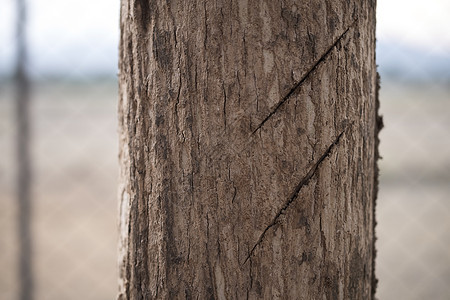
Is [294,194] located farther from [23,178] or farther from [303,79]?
[23,178]

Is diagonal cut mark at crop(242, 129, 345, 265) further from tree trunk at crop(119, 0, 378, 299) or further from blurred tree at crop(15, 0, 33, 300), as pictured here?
blurred tree at crop(15, 0, 33, 300)

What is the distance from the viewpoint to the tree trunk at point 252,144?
738 millimetres

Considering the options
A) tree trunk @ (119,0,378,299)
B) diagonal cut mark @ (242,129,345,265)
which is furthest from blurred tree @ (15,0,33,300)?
diagonal cut mark @ (242,129,345,265)

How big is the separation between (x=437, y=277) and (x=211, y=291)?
2.32 metres

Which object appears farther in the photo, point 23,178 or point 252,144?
point 23,178

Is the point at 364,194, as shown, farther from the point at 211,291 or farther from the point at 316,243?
the point at 211,291

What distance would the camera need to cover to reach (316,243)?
760 millimetres

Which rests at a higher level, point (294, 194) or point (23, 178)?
point (23, 178)

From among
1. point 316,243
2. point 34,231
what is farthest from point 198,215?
point 34,231

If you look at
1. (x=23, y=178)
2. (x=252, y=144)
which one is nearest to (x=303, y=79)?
(x=252, y=144)

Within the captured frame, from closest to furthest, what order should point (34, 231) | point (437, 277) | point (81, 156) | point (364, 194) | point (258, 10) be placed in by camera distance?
point (258, 10) < point (364, 194) < point (34, 231) < point (81, 156) < point (437, 277)

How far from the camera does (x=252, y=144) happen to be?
0.74 metres

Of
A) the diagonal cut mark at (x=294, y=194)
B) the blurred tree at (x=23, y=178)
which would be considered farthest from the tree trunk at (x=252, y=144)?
the blurred tree at (x=23, y=178)

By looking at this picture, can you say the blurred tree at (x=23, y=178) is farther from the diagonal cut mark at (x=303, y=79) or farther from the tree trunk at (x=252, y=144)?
the diagonal cut mark at (x=303, y=79)
